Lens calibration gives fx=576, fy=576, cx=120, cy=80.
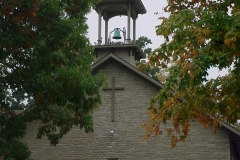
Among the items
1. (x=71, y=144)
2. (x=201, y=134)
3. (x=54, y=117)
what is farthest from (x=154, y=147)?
(x=54, y=117)

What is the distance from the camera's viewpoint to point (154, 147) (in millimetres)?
25719

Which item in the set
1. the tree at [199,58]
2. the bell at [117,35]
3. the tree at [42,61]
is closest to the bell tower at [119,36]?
the bell at [117,35]

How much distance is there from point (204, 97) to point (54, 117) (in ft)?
22.9

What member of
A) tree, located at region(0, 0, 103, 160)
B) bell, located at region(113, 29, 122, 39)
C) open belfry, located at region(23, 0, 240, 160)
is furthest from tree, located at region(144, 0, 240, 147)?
bell, located at region(113, 29, 122, 39)

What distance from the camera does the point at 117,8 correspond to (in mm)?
31094

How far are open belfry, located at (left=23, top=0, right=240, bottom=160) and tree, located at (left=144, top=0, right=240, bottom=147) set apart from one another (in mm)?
9884

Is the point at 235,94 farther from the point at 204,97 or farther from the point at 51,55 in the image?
the point at 51,55

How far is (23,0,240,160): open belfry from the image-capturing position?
25.3m

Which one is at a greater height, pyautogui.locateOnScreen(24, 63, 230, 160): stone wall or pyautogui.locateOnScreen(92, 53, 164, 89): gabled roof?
pyautogui.locateOnScreen(92, 53, 164, 89): gabled roof

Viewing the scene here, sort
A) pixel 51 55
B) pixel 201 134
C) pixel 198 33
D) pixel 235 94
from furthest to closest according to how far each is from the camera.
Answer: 1. pixel 201 134
2. pixel 51 55
3. pixel 235 94
4. pixel 198 33

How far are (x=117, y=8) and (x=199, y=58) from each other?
723 inches

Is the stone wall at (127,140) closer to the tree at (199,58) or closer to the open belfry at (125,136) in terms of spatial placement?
the open belfry at (125,136)

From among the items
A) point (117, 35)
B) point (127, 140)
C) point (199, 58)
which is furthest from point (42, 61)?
point (117, 35)

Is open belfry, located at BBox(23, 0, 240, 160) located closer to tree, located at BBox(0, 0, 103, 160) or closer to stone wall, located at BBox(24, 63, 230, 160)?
stone wall, located at BBox(24, 63, 230, 160)
